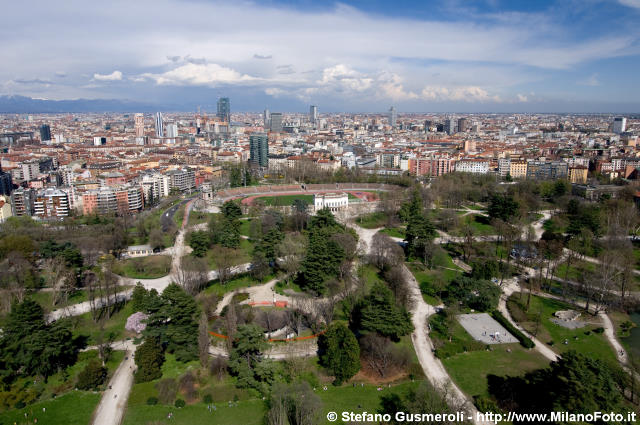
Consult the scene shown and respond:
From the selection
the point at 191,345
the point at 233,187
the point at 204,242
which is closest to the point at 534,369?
the point at 191,345

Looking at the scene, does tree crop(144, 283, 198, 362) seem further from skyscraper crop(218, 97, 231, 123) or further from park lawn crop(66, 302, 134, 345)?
skyscraper crop(218, 97, 231, 123)

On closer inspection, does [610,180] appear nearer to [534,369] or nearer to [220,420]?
[534,369]

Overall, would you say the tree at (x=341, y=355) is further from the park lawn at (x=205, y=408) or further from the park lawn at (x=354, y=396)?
the park lawn at (x=205, y=408)

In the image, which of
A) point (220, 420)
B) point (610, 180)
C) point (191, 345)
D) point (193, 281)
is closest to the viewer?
point (220, 420)

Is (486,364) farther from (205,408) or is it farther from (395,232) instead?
(395,232)

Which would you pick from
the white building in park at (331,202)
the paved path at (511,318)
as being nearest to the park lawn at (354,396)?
the paved path at (511,318)

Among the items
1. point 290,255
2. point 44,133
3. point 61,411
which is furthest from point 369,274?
point 44,133
